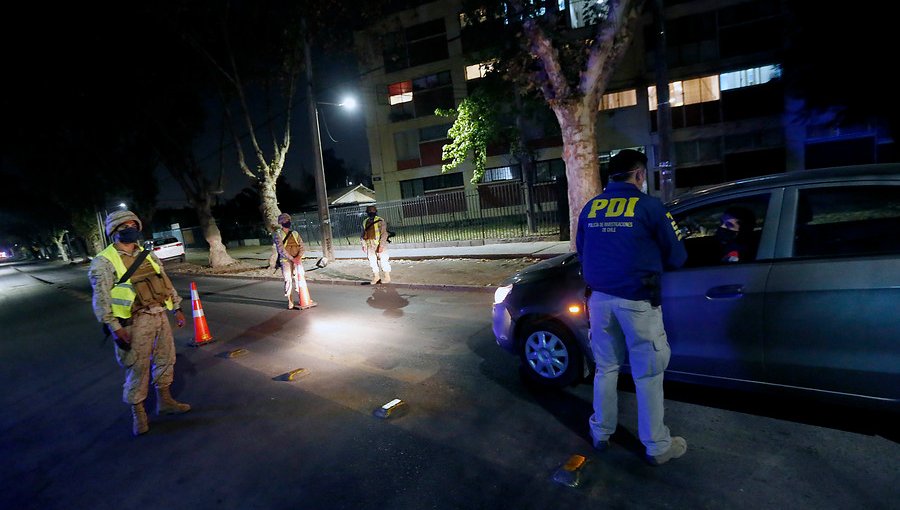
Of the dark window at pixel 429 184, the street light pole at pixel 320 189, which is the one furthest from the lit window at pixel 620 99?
the street light pole at pixel 320 189

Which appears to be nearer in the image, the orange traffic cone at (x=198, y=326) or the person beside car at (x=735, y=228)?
the person beside car at (x=735, y=228)

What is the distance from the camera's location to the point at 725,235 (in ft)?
12.7

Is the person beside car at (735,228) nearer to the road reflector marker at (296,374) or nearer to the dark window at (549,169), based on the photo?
the road reflector marker at (296,374)

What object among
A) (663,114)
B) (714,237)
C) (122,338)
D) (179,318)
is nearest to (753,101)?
(663,114)

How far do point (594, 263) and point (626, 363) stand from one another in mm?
1230

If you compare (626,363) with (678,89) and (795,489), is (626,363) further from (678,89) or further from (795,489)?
(678,89)

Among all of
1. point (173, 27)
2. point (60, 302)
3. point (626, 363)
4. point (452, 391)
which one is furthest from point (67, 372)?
point (173, 27)

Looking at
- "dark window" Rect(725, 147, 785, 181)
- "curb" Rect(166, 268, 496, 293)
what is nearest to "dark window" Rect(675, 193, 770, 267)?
"curb" Rect(166, 268, 496, 293)

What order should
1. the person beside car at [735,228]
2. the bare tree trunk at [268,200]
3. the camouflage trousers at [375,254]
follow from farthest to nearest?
the bare tree trunk at [268,200] < the camouflage trousers at [375,254] < the person beside car at [735,228]

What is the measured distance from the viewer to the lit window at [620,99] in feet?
74.5

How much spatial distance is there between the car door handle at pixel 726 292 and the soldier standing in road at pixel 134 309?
4.56m

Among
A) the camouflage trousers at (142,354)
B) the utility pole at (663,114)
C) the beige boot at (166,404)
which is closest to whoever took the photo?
the camouflage trousers at (142,354)

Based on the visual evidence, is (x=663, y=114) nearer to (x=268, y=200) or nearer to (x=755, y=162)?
(x=268, y=200)

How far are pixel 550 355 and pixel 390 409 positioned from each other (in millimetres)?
1469
